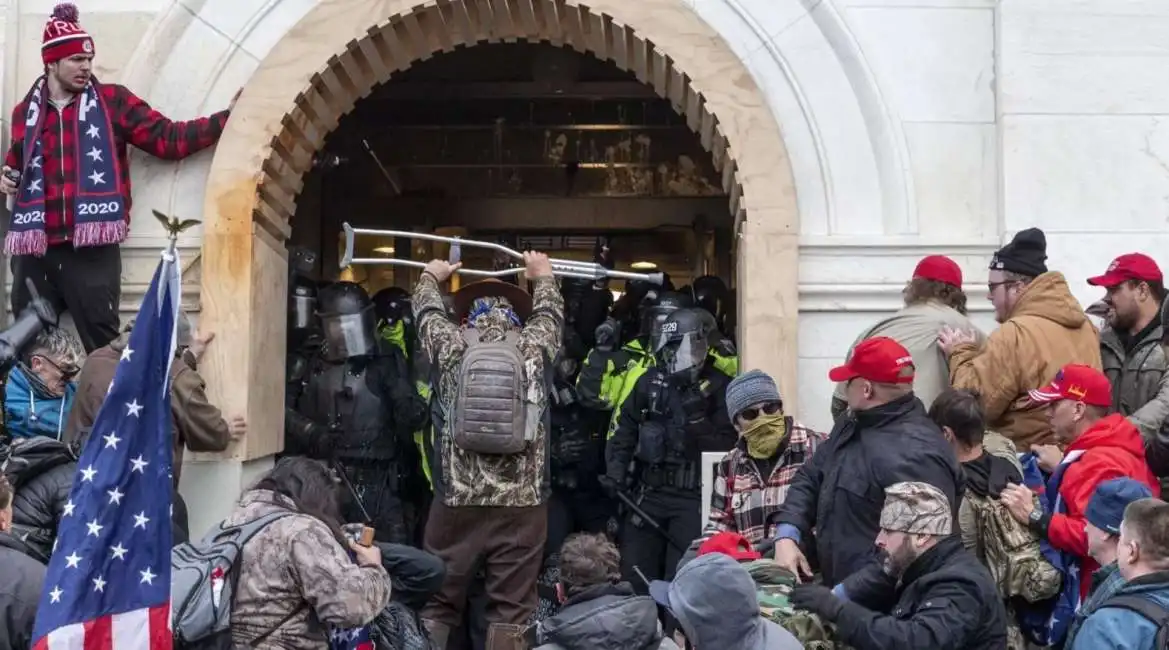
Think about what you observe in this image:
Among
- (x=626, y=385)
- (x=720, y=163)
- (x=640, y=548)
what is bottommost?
(x=640, y=548)

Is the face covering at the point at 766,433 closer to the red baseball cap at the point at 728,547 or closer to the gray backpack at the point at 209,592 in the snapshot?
the red baseball cap at the point at 728,547

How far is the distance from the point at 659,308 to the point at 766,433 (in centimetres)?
257

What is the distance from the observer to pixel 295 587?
4.69 meters


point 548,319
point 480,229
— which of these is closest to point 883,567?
point 548,319

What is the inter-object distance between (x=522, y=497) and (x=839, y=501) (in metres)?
1.97

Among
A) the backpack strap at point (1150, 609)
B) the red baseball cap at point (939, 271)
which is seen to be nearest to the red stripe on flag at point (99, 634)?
the backpack strap at point (1150, 609)

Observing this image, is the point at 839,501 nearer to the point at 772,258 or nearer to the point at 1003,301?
the point at 1003,301

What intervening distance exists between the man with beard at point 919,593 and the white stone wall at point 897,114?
2.58m

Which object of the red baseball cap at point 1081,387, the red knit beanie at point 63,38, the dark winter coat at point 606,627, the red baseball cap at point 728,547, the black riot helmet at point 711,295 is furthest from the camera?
the black riot helmet at point 711,295

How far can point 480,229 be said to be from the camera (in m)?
12.0

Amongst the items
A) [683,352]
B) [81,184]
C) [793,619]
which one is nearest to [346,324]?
[81,184]

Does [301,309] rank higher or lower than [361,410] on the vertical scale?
higher

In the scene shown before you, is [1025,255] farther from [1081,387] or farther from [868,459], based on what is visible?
[868,459]

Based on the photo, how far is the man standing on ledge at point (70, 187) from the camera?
7152 millimetres
